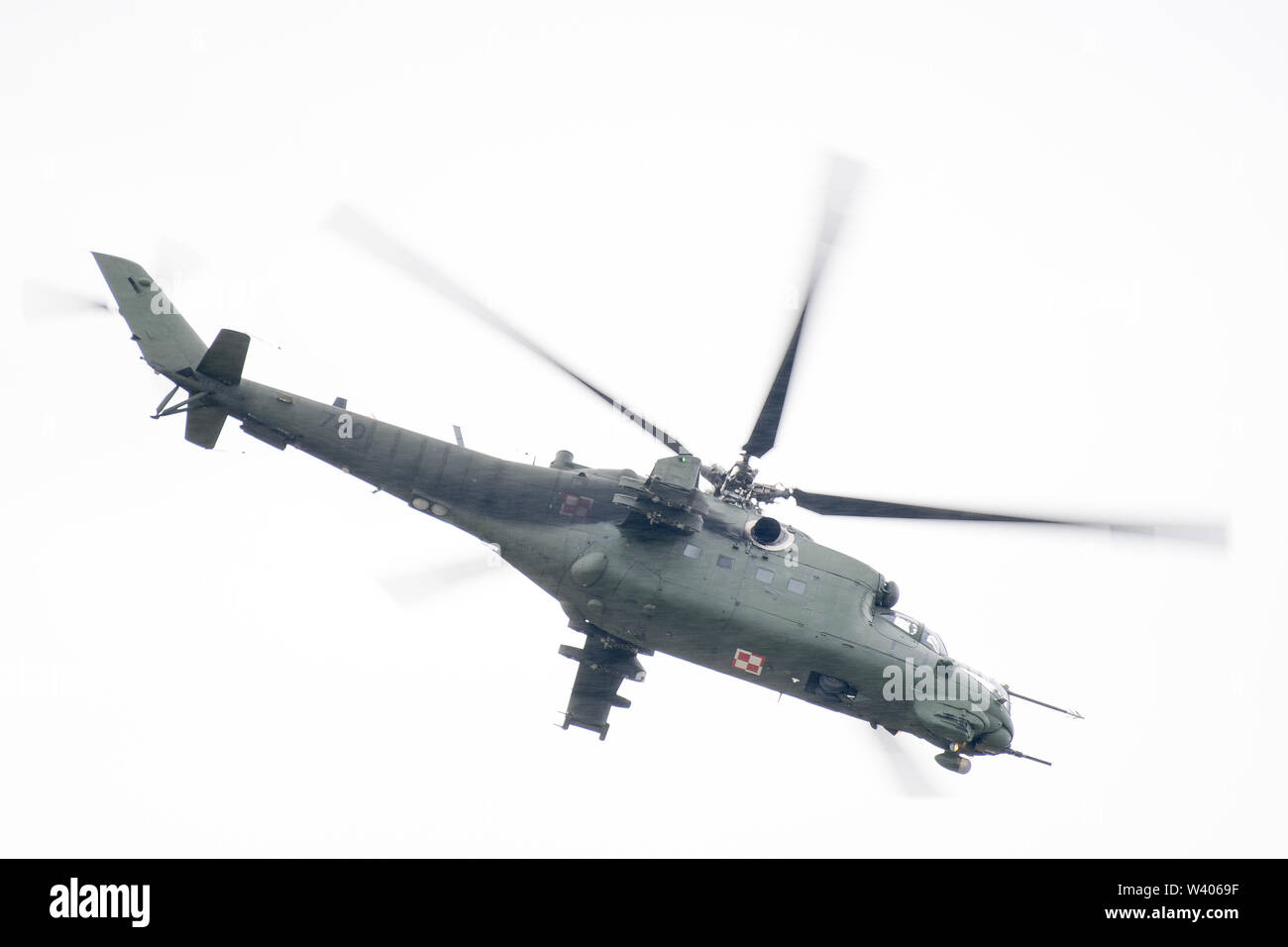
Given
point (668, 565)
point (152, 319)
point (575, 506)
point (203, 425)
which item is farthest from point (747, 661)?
point (152, 319)

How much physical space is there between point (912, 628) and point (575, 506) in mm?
5615

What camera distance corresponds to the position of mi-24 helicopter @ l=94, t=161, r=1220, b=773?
15836mm

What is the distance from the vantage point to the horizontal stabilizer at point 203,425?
15641mm

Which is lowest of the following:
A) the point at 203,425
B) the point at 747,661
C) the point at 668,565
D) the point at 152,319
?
the point at 747,661

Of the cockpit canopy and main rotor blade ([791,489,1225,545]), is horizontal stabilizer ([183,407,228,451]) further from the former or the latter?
the cockpit canopy

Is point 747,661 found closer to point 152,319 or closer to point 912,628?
point 912,628

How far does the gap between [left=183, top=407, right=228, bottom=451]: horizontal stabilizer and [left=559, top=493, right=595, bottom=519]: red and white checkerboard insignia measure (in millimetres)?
5114

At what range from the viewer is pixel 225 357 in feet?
50.7

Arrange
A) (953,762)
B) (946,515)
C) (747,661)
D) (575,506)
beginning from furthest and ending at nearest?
(953,762) → (575,506) → (747,661) → (946,515)

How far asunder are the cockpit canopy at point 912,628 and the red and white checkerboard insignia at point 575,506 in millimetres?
4827

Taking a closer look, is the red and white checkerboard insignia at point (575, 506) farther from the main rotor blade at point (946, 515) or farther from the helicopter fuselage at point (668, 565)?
the main rotor blade at point (946, 515)

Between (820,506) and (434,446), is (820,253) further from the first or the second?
(434,446)

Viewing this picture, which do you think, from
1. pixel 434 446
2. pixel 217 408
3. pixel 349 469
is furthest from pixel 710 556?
pixel 217 408

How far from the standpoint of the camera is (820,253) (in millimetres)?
14133
